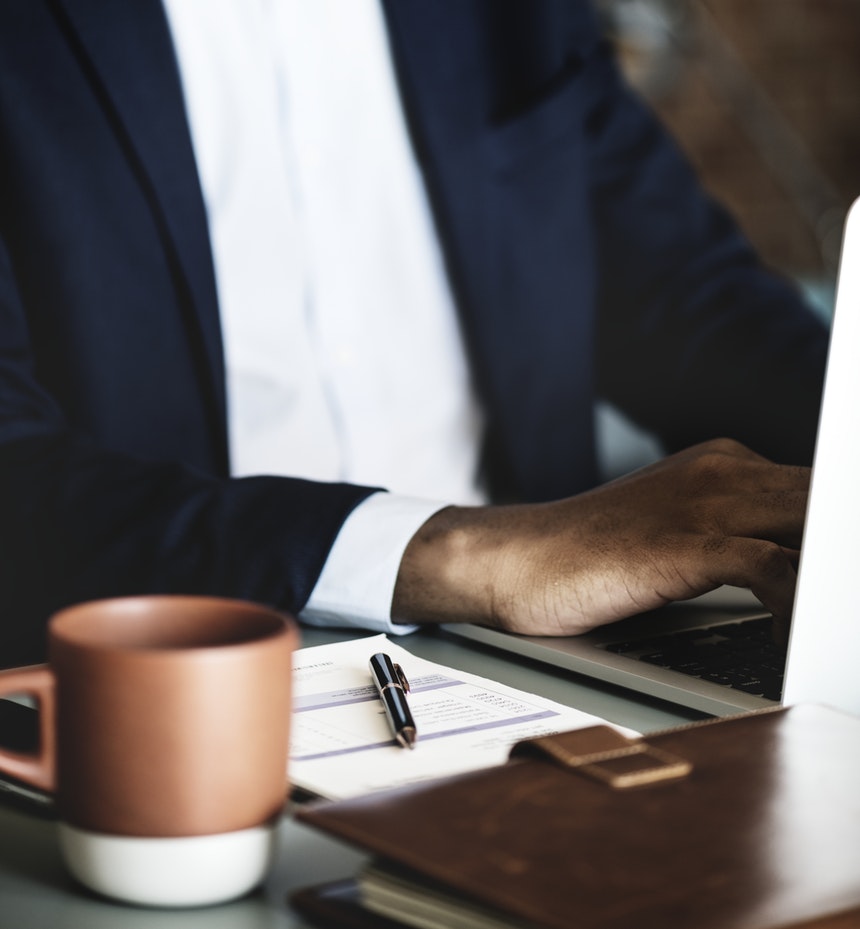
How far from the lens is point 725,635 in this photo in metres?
0.74

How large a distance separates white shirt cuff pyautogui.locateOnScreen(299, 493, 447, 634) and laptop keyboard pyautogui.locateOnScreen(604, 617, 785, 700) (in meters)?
0.14

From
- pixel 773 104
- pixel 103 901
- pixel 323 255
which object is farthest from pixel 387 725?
pixel 773 104

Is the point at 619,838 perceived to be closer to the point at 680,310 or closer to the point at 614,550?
the point at 614,550

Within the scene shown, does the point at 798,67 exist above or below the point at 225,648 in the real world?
above

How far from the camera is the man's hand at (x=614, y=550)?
2.31ft

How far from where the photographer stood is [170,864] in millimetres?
383

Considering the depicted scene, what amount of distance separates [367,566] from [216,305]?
1.41ft

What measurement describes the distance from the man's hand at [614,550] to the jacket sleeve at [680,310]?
1.84ft

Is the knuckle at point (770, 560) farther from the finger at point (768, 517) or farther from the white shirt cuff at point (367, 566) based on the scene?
the white shirt cuff at point (367, 566)

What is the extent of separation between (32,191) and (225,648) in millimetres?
805

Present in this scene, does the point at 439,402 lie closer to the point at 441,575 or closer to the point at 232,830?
the point at 441,575

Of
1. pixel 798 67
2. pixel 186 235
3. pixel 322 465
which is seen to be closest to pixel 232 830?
pixel 186 235

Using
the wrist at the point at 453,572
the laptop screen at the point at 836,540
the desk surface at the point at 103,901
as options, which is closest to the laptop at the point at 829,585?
the laptop screen at the point at 836,540

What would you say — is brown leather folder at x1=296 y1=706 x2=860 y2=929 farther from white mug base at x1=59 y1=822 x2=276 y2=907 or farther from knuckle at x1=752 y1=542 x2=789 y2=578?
knuckle at x1=752 y1=542 x2=789 y2=578
